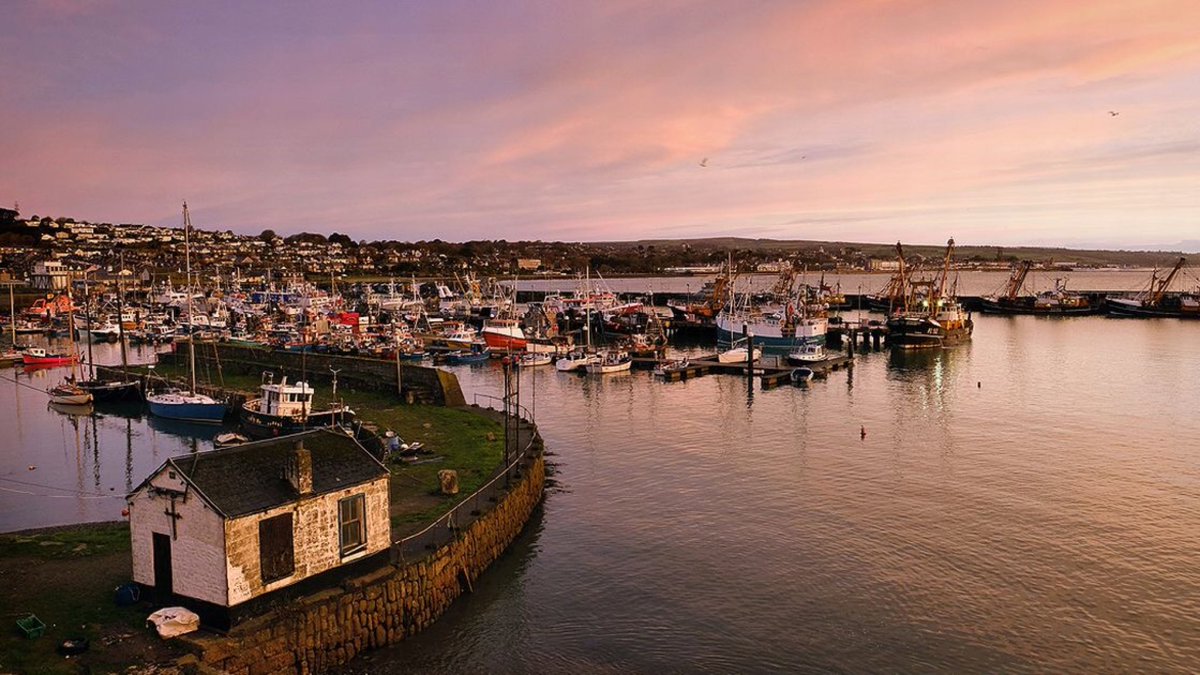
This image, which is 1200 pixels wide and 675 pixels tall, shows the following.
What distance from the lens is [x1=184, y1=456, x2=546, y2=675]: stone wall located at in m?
15.9

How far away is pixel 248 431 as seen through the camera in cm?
4009

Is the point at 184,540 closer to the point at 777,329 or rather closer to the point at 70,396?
the point at 70,396

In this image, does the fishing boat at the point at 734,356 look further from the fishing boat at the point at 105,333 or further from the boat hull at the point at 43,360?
the fishing boat at the point at 105,333

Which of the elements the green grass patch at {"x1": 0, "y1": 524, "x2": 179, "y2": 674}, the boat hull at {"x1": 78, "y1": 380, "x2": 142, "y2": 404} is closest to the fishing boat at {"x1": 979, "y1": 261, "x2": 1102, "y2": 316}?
the boat hull at {"x1": 78, "y1": 380, "x2": 142, "y2": 404}

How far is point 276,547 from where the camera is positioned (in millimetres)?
16953

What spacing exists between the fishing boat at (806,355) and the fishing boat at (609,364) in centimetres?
1505

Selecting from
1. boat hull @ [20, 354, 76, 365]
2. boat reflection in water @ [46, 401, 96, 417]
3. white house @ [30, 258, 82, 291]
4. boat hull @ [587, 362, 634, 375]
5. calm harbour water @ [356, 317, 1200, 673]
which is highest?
white house @ [30, 258, 82, 291]

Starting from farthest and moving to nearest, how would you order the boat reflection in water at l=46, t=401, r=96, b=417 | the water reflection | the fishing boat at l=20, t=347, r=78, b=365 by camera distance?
1. the fishing boat at l=20, t=347, r=78, b=365
2. the boat reflection in water at l=46, t=401, r=96, b=417
3. the water reflection

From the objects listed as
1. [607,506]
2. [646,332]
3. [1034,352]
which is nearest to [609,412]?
[607,506]

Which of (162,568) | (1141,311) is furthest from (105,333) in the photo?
(1141,311)

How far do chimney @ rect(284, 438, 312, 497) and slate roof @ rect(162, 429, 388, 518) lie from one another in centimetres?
14

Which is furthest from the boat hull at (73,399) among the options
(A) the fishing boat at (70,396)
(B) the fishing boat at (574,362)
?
(B) the fishing boat at (574,362)

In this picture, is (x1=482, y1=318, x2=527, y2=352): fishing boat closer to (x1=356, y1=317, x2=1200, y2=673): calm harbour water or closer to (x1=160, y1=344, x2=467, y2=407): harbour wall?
(x1=160, y1=344, x2=467, y2=407): harbour wall

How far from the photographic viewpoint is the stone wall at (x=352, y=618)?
1585cm
